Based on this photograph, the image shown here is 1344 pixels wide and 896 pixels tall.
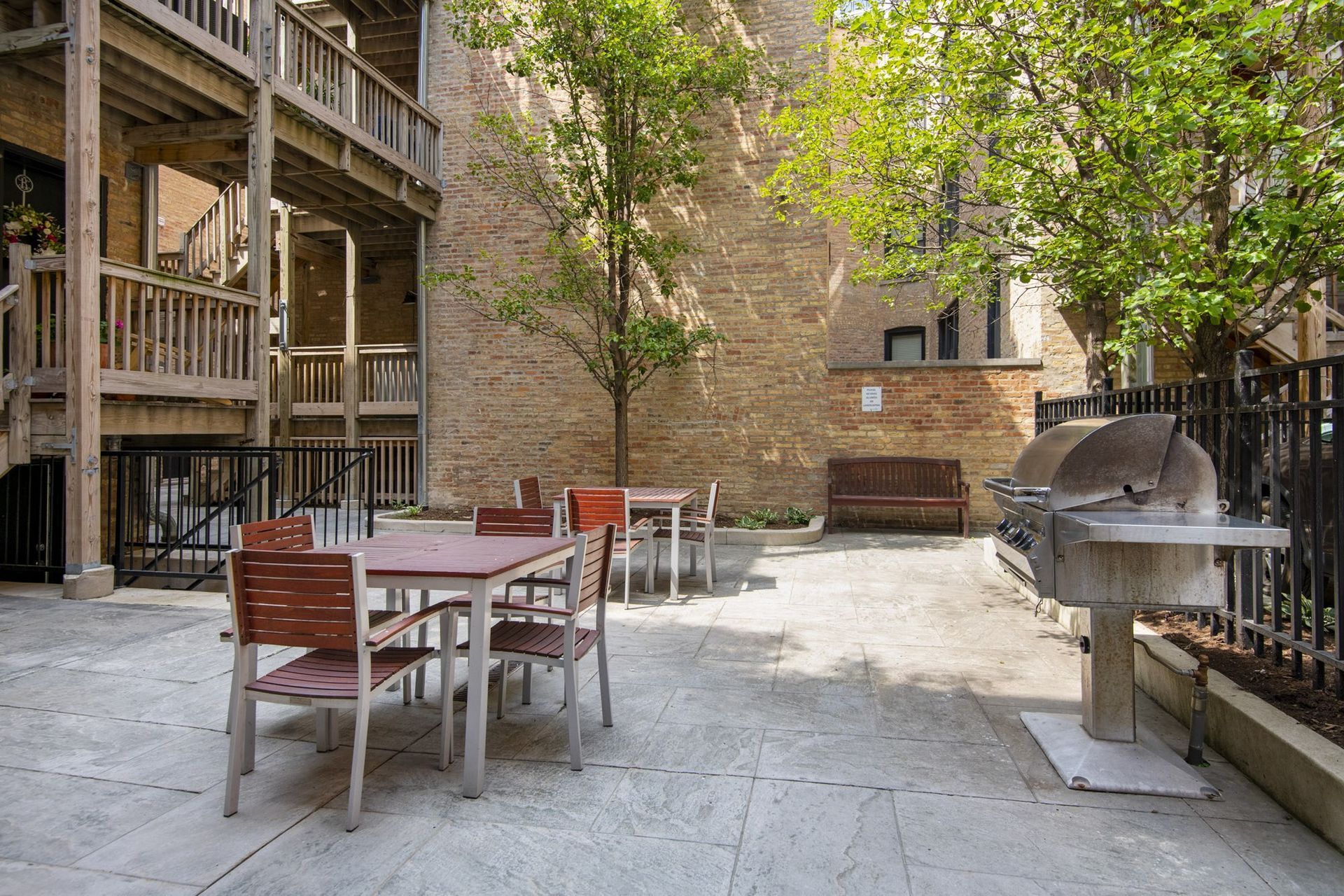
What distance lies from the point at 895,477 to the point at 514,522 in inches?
268

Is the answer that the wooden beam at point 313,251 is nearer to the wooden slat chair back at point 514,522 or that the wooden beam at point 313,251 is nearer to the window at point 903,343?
the wooden slat chair back at point 514,522

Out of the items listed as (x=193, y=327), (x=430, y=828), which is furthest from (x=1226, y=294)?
(x=193, y=327)

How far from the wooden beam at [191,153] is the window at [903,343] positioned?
1418cm

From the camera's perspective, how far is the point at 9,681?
152 inches

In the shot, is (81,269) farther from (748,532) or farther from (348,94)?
(748,532)

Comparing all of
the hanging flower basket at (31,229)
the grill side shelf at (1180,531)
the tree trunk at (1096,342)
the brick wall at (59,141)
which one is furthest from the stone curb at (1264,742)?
the brick wall at (59,141)

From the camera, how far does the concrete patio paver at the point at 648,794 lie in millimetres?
2244

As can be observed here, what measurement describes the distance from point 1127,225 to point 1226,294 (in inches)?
49.4

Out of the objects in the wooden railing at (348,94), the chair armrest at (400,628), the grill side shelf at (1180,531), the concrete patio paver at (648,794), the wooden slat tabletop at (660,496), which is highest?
the wooden railing at (348,94)

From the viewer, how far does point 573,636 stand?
118 inches

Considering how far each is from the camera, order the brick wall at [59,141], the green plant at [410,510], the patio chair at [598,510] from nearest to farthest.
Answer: the patio chair at [598,510]
the brick wall at [59,141]
the green plant at [410,510]

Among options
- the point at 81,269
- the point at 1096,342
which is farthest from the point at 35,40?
the point at 1096,342

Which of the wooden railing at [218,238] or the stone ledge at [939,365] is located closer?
the stone ledge at [939,365]

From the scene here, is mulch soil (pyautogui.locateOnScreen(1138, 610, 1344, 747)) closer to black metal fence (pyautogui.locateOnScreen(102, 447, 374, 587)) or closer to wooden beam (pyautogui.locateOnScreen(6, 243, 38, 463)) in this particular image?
black metal fence (pyautogui.locateOnScreen(102, 447, 374, 587))
